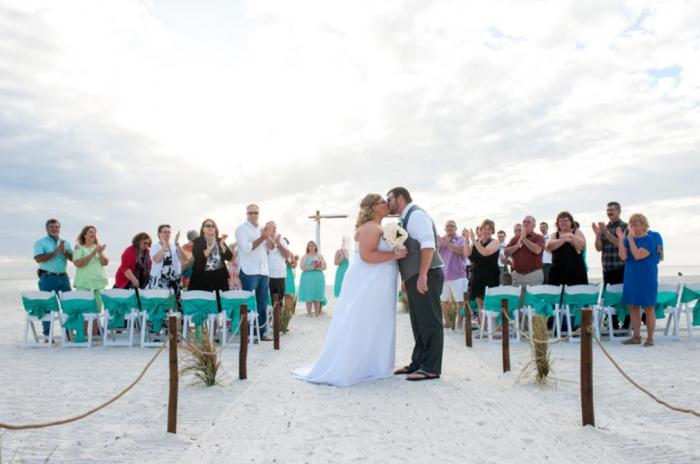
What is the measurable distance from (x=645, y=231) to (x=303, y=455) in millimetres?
7599

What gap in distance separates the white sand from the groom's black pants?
30 centimetres

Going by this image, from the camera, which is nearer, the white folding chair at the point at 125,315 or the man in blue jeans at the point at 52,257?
the white folding chair at the point at 125,315

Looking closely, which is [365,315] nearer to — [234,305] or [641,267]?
[234,305]

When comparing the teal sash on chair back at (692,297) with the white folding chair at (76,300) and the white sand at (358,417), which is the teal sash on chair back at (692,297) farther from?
the white folding chair at (76,300)

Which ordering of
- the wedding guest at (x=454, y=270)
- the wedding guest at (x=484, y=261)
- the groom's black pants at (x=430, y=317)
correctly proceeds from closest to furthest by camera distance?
the groom's black pants at (x=430, y=317), the wedding guest at (x=484, y=261), the wedding guest at (x=454, y=270)

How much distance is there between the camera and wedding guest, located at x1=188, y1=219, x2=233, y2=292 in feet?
33.3

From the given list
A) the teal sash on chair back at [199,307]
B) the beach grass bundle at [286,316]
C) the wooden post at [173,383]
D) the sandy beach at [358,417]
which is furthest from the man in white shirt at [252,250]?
the wooden post at [173,383]

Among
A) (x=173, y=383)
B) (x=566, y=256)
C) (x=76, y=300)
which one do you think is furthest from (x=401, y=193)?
(x=76, y=300)

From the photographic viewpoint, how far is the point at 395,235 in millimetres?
6293

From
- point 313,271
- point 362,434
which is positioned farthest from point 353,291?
point 313,271

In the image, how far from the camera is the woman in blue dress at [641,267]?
9.12 meters

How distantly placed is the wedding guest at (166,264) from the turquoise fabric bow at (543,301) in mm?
6693

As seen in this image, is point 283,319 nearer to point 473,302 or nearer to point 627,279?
point 473,302

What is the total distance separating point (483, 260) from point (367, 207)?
4.91 meters
